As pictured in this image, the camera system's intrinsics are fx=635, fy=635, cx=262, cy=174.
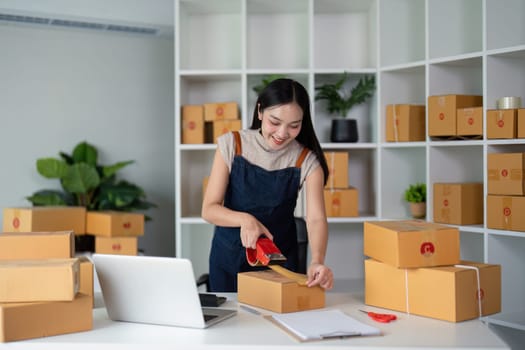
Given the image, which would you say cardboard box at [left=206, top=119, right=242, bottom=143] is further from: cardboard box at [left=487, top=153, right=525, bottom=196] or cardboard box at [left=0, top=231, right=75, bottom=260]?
cardboard box at [left=0, top=231, right=75, bottom=260]

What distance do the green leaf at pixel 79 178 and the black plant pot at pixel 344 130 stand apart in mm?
1641

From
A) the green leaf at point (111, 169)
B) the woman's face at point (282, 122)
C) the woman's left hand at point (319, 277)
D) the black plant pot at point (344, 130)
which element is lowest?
the woman's left hand at point (319, 277)

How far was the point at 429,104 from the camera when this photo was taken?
369 centimetres

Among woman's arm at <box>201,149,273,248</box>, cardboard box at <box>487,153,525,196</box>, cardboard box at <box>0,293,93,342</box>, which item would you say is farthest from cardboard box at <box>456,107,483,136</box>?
cardboard box at <box>0,293,93,342</box>

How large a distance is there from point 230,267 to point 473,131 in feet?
5.50

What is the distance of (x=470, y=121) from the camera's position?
3486mm

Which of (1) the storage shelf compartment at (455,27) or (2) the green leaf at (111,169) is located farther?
(2) the green leaf at (111,169)

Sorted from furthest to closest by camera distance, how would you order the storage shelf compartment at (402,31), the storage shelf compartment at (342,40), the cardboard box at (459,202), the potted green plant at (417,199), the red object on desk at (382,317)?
the storage shelf compartment at (342,40)
the storage shelf compartment at (402,31)
the potted green plant at (417,199)
the cardboard box at (459,202)
the red object on desk at (382,317)

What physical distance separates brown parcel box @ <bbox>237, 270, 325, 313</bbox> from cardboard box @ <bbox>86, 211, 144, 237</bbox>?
223 centimetres

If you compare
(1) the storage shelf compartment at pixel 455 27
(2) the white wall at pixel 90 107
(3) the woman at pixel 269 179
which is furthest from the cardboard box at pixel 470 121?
(2) the white wall at pixel 90 107

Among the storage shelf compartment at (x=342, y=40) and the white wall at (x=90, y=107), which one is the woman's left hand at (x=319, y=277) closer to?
the storage shelf compartment at (x=342, y=40)

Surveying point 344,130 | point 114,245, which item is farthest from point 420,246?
point 114,245

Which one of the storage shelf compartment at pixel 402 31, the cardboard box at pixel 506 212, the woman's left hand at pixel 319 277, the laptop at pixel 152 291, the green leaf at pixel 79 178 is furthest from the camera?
the green leaf at pixel 79 178

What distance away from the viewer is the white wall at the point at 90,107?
4426 millimetres
